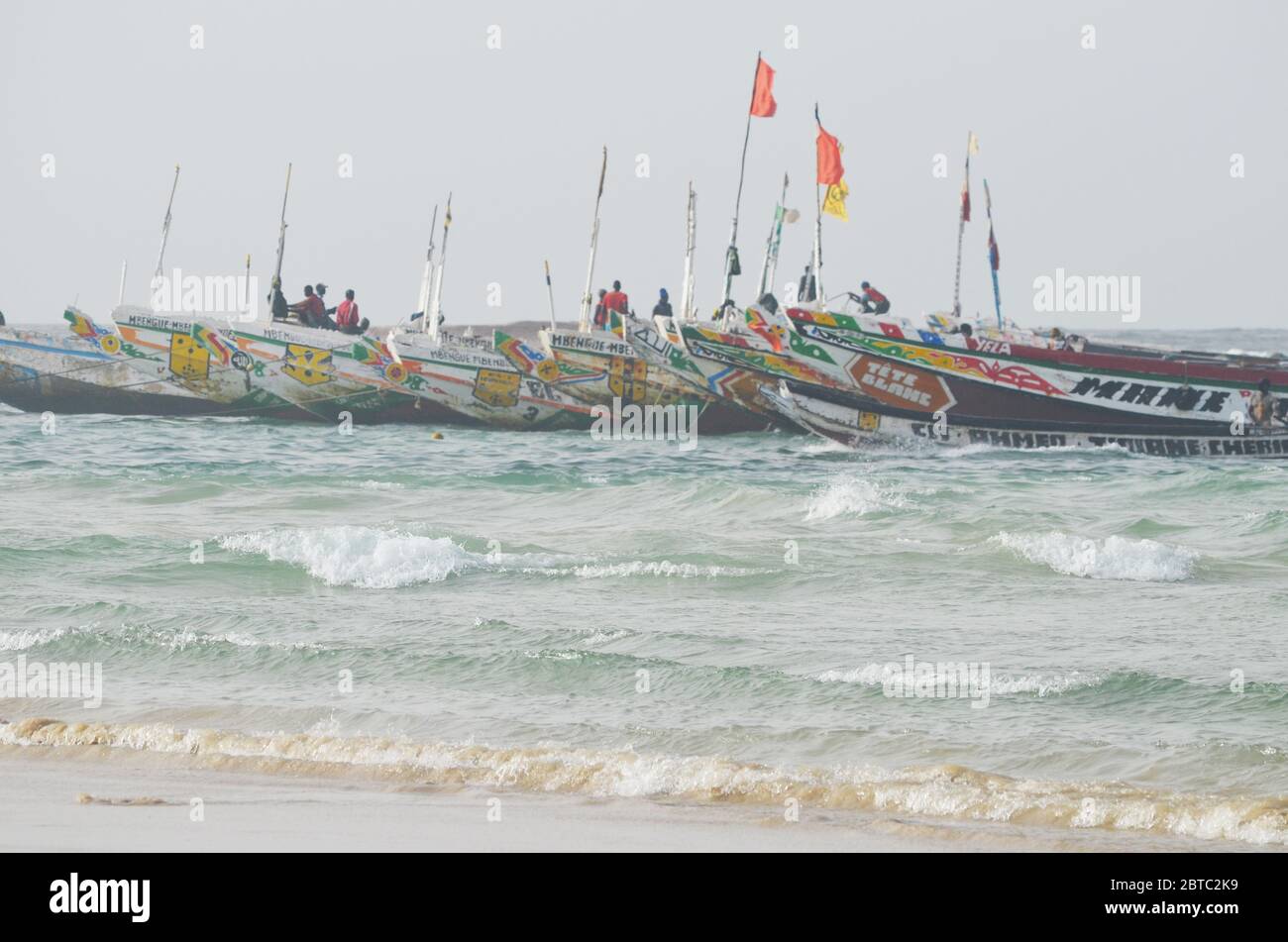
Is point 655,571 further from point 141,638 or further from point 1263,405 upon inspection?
point 1263,405

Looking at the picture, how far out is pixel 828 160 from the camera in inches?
1526

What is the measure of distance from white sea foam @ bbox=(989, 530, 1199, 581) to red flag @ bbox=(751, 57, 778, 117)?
63.9ft

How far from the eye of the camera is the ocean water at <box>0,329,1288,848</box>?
1081 cm

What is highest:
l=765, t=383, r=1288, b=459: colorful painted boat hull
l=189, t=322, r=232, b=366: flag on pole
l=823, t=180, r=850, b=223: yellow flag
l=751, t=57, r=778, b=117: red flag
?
l=751, t=57, r=778, b=117: red flag

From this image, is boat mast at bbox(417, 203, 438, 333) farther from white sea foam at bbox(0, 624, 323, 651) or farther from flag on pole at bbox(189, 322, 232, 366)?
white sea foam at bbox(0, 624, 323, 651)

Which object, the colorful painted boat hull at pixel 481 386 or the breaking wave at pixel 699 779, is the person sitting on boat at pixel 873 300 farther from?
the breaking wave at pixel 699 779

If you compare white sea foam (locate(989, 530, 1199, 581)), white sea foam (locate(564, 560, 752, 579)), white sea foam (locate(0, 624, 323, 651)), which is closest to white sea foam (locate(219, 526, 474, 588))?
white sea foam (locate(564, 560, 752, 579))

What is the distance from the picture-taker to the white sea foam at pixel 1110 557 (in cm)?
1994

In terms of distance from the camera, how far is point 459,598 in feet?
60.0

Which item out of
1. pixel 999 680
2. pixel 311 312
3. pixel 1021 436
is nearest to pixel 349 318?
pixel 311 312

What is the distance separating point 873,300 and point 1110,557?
20.8 meters

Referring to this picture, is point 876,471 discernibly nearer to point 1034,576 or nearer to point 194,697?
point 1034,576

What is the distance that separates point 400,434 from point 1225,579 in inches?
1054
